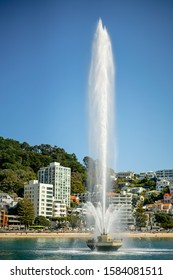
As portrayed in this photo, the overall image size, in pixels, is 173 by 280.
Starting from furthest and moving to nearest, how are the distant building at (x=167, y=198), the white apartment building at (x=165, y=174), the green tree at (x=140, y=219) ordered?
1. the white apartment building at (x=165, y=174)
2. the distant building at (x=167, y=198)
3. the green tree at (x=140, y=219)

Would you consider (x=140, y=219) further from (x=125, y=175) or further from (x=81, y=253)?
(x=125, y=175)

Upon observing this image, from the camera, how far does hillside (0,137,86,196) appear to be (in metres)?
78.7

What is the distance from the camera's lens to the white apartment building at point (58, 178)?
279ft

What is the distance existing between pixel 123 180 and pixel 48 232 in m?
62.1

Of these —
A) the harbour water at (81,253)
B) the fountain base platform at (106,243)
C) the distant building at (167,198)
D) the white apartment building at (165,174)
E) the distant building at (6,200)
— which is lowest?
the harbour water at (81,253)

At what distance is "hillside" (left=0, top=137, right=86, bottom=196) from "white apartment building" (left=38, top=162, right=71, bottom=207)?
1.97 meters

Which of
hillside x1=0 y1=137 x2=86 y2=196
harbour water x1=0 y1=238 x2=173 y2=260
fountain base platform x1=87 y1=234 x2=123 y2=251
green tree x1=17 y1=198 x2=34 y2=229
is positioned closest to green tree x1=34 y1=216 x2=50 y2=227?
green tree x1=17 y1=198 x2=34 y2=229

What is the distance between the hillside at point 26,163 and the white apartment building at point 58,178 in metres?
1.97

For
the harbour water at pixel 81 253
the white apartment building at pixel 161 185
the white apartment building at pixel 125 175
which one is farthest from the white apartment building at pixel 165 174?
the harbour water at pixel 81 253

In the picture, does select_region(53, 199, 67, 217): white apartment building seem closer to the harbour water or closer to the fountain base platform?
the harbour water

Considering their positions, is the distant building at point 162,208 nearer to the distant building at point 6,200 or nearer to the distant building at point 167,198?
the distant building at point 167,198

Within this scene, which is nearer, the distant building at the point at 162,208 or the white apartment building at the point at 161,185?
the distant building at the point at 162,208
